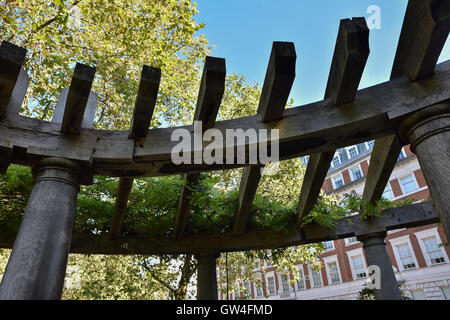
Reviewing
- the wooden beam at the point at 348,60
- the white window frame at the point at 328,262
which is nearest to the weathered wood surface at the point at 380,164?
the wooden beam at the point at 348,60

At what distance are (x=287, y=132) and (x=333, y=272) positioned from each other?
24060 millimetres

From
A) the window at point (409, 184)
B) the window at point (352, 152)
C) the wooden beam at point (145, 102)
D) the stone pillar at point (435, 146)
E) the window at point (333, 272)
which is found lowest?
the stone pillar at point (435, 146)

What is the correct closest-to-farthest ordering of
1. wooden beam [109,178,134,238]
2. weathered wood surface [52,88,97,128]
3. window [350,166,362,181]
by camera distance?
weathered wood surface [52,88,97,128] → wooden beam [109,178,134,238] → window [350,166,362,181]

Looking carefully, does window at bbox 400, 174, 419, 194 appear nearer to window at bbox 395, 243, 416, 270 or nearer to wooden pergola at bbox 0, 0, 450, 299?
window at bbox 395, 243, 416, 270

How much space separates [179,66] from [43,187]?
22.0 feet

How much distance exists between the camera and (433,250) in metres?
18.2

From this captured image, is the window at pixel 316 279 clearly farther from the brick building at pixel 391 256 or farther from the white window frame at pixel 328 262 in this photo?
the white window frame at pixel 328 262

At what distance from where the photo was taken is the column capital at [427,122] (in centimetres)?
233

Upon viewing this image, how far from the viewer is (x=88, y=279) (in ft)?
37.3

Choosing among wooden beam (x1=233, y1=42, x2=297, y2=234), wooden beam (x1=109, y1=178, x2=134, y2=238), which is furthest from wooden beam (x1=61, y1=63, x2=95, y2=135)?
wooden beam (x1=233, y1=42, x2=297, y2=234)

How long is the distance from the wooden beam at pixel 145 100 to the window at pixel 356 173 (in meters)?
23.7

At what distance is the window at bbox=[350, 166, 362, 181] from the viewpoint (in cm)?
2377

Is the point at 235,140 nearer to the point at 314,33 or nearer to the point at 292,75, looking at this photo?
the point at 292,75

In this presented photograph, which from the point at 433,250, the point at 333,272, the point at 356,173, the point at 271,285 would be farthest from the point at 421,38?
the point at 271,285
